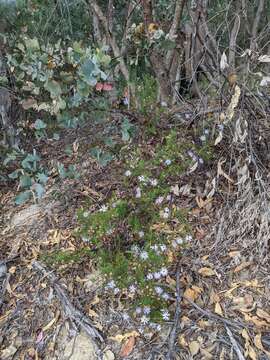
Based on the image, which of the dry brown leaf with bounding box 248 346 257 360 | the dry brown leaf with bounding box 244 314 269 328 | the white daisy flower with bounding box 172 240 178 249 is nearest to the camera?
the dry brown leaf with bounding box 248 346 257 360

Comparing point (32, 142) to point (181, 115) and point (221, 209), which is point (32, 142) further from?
point (221, 209)

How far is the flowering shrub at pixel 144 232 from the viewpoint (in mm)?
1963

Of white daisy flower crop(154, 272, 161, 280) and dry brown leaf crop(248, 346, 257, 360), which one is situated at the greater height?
white daisy flower crop(154, 272, 161, 280)

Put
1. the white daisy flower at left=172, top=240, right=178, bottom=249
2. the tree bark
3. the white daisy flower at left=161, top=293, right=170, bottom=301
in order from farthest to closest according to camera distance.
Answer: the tree bark < the white daisy flower at left=172, top=240, right=178, bottom=249 < the white daisy flower at left=161, top=293, right=170, bottom=301

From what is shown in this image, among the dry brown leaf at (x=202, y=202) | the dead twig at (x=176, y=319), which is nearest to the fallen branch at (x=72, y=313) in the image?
the dead twig at (x=176, y=319)

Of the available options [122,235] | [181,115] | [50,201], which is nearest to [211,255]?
[122,235]

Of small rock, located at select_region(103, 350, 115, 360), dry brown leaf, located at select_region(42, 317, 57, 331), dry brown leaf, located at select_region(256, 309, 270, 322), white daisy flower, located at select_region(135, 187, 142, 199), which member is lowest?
small rock, located at select_region(103, 350, 115, 360)

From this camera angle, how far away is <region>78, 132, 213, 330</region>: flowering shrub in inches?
77.3

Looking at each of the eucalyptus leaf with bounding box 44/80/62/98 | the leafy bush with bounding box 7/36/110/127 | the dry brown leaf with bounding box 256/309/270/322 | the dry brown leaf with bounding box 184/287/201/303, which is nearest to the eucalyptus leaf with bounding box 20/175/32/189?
the leafy bush with bounding box 7/36/110/127

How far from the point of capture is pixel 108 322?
1.97 m

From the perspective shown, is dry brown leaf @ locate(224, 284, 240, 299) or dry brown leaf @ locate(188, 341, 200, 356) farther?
dry brown leaf @ locate(224, 284, 240, 299)

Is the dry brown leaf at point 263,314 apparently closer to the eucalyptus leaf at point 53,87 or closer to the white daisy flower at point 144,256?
the white daisy flower at point 144,256

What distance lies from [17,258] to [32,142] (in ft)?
3.86

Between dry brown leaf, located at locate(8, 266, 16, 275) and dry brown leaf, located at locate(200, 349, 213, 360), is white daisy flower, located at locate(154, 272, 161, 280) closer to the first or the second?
dry brown leaf, located at locate(200, 349, 213, 360)
